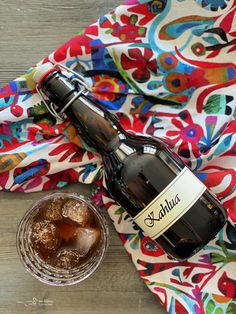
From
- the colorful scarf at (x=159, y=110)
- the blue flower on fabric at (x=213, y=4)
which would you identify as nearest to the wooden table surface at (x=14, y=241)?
the colorful scarf at (x=159, y=110)

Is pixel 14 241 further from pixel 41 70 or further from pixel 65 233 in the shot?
pixel 41 70

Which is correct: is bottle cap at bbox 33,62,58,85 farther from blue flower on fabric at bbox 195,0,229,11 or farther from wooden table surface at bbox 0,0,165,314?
blue flower on fabric at bbox 195,0,229,11

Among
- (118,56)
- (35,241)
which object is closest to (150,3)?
(118,56)

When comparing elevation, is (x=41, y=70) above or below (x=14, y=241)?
above

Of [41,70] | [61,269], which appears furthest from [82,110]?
[61,269]

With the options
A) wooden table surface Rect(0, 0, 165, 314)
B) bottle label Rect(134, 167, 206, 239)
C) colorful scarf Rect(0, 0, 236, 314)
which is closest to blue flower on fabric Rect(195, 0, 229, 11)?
colorful scarf Rect(0, 0, 236, 314)

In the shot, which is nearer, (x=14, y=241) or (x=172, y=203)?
(x=172, y=203)

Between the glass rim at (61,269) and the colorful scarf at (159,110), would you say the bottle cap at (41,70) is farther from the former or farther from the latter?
the glass rim at (61,269)
